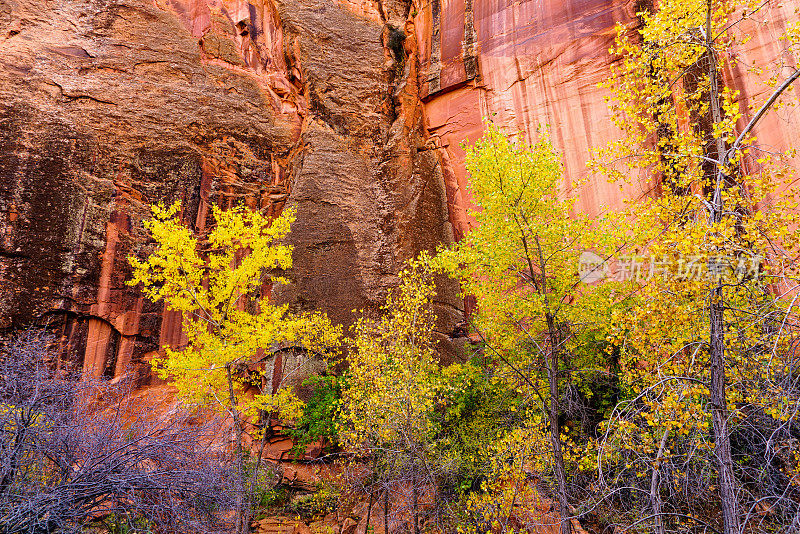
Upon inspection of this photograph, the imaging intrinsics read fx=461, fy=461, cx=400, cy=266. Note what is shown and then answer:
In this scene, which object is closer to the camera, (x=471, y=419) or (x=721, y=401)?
(x=721, y=401)

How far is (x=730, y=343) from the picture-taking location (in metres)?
4.96

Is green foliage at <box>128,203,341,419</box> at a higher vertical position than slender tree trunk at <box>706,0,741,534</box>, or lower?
higher

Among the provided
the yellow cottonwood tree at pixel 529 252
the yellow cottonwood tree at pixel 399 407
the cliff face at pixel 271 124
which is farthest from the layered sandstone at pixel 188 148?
the yellow cottonwood tree at pixel 529 252

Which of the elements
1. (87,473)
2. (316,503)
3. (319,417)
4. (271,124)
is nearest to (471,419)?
(316,503)

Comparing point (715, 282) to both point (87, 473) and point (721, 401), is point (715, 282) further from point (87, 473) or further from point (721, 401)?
point (87, 473)

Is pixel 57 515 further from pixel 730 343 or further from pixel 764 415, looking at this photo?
pixel 764 415

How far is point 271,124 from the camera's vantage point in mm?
20172

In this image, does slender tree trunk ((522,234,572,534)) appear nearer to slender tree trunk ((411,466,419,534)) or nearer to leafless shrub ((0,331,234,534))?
slender tree trunk ((411,466,419,534))

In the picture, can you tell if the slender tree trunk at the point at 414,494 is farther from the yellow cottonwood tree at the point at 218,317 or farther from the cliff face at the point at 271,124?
the cliff face at the point at 271,124

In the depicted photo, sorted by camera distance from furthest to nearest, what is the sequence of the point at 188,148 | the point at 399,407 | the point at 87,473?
1. the point at 188,148
2. the point at 399,407
3. the point at 87,473

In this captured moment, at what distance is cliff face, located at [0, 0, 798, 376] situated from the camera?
1547 centimetres

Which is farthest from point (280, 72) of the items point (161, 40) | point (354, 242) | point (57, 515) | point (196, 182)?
Result: point (57, 515)

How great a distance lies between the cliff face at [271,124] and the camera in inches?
609

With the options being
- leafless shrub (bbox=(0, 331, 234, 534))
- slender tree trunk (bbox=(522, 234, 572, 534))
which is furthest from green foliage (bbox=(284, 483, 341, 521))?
slender tree trunk (bbox=(522, 234, 572, 534))
